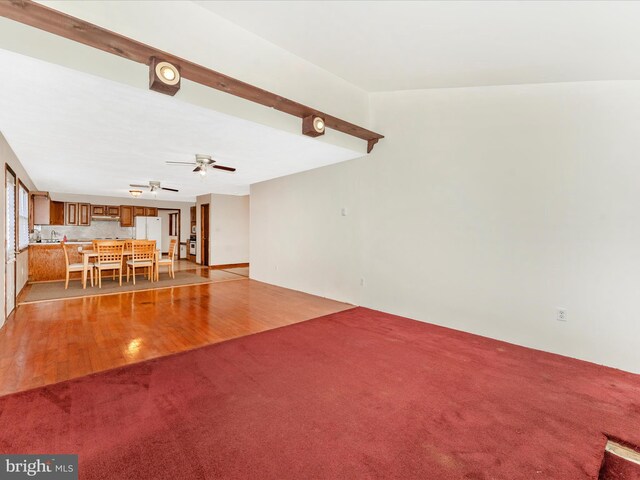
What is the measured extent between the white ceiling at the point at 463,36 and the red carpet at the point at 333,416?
2.75 metres

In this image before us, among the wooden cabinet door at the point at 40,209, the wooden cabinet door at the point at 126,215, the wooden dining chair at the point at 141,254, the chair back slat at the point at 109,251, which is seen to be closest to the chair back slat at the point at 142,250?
the wooden dining chair at the point at 141,254

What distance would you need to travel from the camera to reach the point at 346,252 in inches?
201

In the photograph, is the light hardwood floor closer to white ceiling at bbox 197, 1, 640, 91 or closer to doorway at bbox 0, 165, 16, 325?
doorway at bbox 0, 165, 16, 325

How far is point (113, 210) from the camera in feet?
32.7

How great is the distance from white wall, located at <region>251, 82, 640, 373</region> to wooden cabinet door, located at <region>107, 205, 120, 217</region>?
879 cm

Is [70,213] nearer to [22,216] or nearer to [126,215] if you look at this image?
[126,215]

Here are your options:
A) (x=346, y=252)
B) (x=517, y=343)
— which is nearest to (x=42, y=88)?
(x=346, y=252)

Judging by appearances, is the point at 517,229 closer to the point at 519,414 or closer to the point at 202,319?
the point at 519,414

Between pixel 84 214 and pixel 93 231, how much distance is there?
70 cm

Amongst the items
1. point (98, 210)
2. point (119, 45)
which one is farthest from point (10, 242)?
point (98, 210)

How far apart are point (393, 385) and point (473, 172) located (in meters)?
2.70

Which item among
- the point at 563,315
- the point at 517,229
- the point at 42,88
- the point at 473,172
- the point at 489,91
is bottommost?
the point at 563,315

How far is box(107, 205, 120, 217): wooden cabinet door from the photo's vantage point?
32.5ft

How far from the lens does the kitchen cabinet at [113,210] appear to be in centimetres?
989
